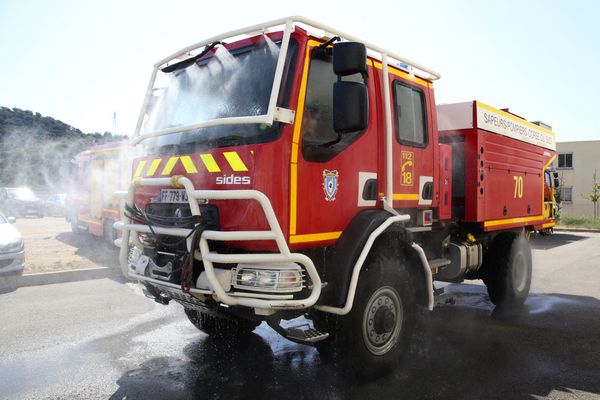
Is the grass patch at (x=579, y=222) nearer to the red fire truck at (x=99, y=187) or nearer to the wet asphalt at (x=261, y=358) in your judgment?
the wet asphalt at (x=261, y=358)

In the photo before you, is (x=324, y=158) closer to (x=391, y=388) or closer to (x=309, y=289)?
(x=309, y=289)

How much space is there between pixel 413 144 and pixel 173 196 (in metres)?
2.22

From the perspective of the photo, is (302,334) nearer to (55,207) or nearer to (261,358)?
(261,358)

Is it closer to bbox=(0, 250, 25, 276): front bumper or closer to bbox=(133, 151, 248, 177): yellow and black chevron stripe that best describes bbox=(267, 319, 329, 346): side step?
bbox=(133, 151, 248, 177): yellow and black chevron stripe

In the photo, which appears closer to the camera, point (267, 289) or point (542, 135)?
point (267, 289)

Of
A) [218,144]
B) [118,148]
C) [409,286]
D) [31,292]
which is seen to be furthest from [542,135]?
[118,148]

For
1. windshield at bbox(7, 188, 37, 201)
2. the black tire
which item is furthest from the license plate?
windshield at bbox(7, 188, 37, 201)

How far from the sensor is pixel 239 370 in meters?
4.09

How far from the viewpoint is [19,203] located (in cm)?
2302

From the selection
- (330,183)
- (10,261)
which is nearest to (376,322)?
(330,183)

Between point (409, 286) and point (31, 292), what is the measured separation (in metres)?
5.89

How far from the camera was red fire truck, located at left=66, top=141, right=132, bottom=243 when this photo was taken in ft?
37.0

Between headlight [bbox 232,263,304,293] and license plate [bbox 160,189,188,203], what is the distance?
0.77 metres

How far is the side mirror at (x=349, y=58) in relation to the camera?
3.16 metres
